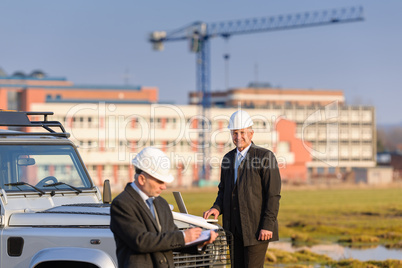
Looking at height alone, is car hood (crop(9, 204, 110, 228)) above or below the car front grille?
above

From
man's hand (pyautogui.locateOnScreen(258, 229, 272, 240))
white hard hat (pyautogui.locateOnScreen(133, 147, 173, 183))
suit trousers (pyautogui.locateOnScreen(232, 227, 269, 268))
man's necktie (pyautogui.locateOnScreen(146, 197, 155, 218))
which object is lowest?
suit trousers (pyautogui.locateOnScreen(232, 227, 269, 268))

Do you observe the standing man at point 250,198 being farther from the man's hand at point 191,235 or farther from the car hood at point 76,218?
the man's hand at point 191,235

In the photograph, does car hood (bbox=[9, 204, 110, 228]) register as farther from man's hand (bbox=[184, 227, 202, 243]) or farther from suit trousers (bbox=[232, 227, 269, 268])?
man's hand (bbox=[184, 227, 202, 243])

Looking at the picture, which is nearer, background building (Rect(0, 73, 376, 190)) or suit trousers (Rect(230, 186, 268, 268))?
suit trousers (Rect(230, 186, 268, 268))

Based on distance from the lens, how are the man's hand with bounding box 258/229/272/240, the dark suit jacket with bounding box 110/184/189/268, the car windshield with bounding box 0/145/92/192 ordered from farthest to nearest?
the car windshield with bounding box 0/145/92/192 → the man's hand with bounding box 258/229/272/240 → the dark suit jacket with bounding box 110/184/189/268

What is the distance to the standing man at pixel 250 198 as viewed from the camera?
7961mm

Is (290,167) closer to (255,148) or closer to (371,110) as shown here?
(371,110)

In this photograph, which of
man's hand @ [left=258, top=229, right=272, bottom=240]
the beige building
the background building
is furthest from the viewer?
the background building

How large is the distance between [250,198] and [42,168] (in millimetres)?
2983

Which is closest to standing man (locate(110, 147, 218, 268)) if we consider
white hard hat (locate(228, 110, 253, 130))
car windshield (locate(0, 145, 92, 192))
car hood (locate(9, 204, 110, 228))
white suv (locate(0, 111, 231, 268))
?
white suv (locate(0, 111, 231, 268))

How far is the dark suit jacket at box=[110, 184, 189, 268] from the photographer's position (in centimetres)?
578

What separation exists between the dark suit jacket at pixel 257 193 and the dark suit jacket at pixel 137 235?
6.96ft

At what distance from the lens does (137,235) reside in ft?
18.9

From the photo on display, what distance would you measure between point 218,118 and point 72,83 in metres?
43.1
